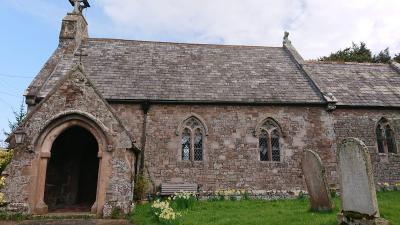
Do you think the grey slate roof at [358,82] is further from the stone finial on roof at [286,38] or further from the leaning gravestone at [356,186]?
the leaning gravestone at [356,186]

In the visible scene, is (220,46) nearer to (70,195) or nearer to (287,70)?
(287,70)

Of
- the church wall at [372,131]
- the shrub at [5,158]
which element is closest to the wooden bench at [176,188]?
the shrub at [5,158]

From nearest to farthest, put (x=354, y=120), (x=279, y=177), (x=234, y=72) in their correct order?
(x=279, y=177)
(x=354, y=120)
(x=234, y=72)

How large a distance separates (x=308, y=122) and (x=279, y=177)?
120 inches

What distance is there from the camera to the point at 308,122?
15602mm

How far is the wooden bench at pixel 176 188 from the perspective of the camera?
535 inches

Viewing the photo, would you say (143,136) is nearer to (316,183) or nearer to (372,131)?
(316,183)

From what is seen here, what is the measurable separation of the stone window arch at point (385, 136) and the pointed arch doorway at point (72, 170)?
13.7 meters

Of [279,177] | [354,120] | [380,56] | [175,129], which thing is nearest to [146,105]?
[175,129]

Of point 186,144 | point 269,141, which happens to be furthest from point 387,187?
point 186,144

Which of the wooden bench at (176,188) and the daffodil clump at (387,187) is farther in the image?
the daffodil clump at (387,187)

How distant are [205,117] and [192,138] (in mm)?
1149

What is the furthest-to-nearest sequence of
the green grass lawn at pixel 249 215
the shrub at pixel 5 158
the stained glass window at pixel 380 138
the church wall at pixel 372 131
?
the stained glass window at pixel 380 138 → the church wall at pixel 372 131 → the shrub at pixel 5 158 → the green grass lawn at pixel 249 215

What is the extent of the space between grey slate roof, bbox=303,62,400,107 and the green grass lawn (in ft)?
20.6
